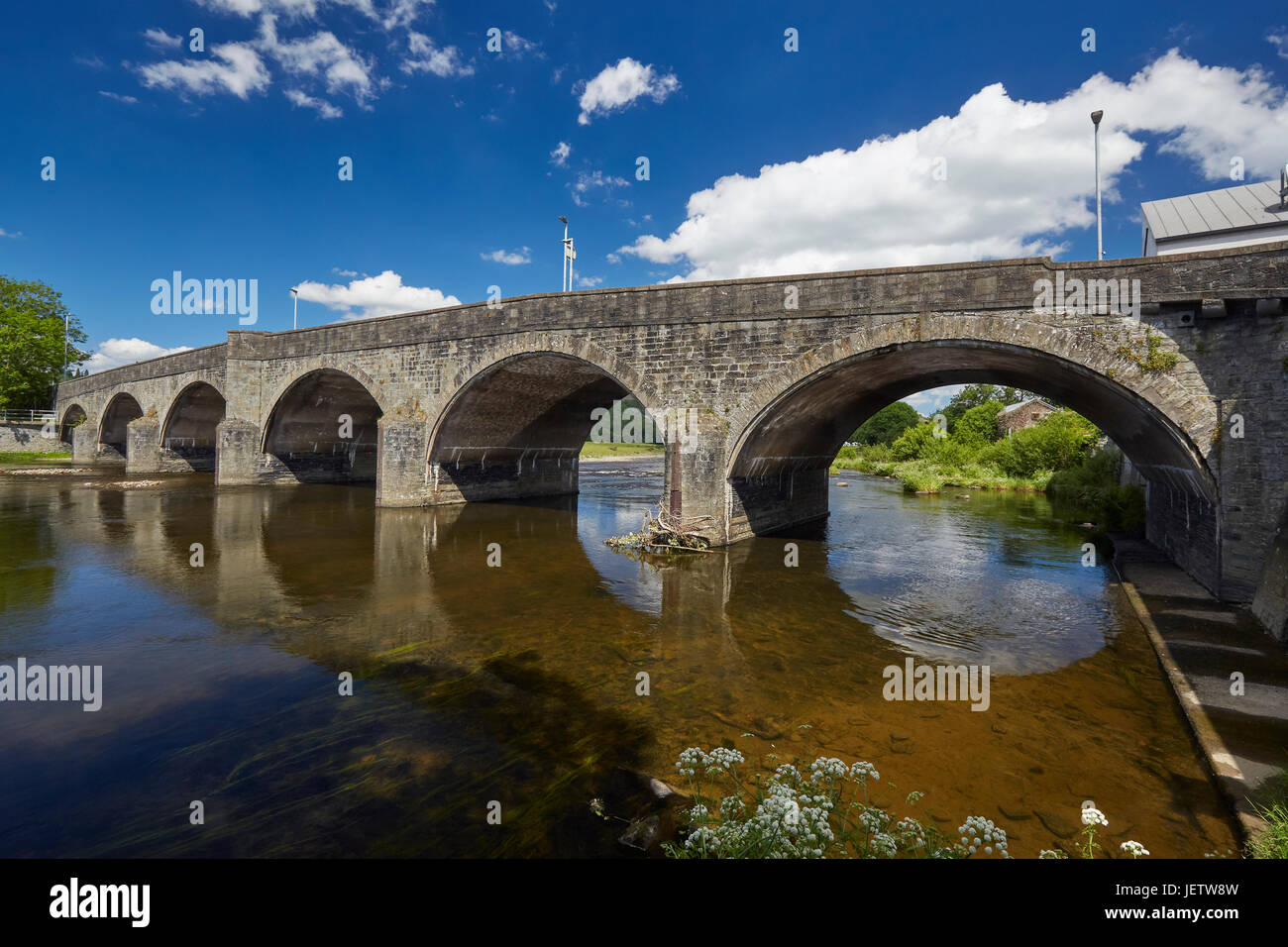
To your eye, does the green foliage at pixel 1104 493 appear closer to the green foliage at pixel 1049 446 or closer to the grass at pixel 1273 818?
the green foliage at pixel 1049 446

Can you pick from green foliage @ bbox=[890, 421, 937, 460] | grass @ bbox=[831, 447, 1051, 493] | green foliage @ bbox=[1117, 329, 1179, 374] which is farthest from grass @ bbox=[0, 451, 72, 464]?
green foliage @ bbox=[890, 421, 937, 460]

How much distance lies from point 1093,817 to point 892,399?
15.3 m

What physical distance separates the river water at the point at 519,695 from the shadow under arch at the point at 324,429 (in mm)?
11172

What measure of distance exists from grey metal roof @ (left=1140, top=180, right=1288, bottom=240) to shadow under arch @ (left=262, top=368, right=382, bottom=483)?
3037 cm

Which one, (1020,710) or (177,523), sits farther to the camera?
(177,523)

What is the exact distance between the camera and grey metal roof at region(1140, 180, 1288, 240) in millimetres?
19031

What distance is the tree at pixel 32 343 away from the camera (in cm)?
4306

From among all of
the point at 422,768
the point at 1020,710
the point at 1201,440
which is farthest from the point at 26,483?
the point at 1201,440

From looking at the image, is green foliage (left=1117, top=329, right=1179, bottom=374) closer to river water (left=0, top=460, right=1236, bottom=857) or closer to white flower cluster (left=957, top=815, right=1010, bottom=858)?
river water (left=0, top=460, right=1236, bottom=857)

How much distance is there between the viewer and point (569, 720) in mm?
5195

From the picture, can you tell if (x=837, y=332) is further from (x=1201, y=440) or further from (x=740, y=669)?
(x=740, y=669)

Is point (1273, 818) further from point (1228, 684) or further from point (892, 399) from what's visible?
point (892, 399)

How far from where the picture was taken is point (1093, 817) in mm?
3760
